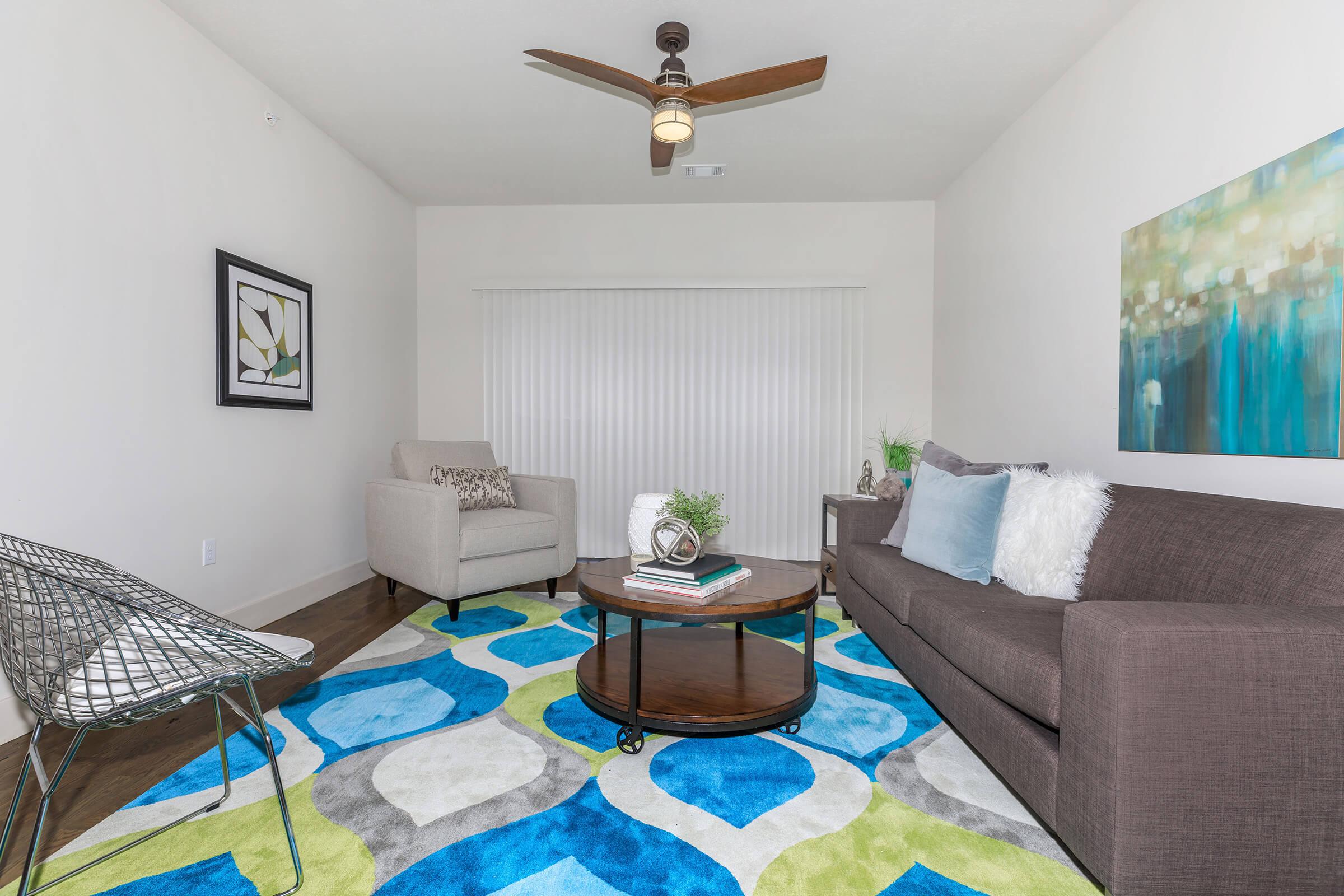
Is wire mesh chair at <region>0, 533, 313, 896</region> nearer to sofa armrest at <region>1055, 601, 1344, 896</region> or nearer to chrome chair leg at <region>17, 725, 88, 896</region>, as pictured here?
chrome chair leg at <region>17, 725, 88, 896</region>

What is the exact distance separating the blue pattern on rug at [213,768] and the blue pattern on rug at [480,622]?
3.65 feet

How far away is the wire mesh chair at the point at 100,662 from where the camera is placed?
128cm

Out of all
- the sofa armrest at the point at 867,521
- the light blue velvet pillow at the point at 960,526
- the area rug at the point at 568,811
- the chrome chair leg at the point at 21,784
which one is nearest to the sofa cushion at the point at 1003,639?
the light blue velvet pillow at the point at 960,526

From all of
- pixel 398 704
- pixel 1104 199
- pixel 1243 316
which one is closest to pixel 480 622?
pixel 398 704

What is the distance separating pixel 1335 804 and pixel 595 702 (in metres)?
1.70

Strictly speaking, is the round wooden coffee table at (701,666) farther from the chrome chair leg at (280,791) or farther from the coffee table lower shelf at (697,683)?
the chrome chair leg at (280,791)

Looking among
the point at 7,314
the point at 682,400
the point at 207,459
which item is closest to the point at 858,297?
the point at 682,400

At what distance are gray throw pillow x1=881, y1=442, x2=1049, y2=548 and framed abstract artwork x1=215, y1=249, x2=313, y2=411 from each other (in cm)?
310

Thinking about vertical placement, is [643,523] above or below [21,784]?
above

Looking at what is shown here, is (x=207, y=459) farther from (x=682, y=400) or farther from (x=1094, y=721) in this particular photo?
(x=1094, y=721)

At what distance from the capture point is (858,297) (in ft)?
16.5

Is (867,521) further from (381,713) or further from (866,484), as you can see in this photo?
(381,713)

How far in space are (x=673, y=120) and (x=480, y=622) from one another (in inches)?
95.7

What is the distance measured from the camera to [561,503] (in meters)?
3.97
